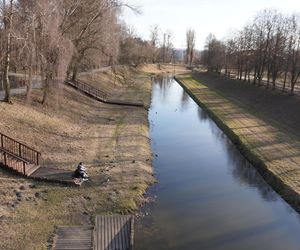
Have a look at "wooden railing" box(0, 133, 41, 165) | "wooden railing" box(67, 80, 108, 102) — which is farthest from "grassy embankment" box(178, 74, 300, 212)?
"wooden railing" box(0, 133, 41, 165)

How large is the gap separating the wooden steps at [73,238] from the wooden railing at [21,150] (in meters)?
6.16

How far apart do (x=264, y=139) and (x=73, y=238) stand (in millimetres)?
20258

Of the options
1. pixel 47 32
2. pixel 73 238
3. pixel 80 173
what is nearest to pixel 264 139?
pixel 80 173

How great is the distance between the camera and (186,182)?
22.4 metres

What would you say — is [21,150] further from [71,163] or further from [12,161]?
[71,163]

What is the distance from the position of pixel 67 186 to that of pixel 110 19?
24.5 meters

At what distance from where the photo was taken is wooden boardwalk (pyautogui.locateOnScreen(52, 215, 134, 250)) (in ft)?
45.6

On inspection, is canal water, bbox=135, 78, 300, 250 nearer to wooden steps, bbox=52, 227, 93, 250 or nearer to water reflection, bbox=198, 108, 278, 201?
water reflection, bbox=198, 108, 278, 201

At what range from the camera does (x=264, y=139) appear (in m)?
31.0

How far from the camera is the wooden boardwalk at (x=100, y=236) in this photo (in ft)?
45.6

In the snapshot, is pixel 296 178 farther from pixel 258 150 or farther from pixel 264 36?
pixel 264 36

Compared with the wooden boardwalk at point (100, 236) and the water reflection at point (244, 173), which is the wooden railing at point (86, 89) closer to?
the water reflection at point (244, 173)

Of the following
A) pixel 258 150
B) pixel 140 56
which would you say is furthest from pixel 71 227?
pixel 140 56

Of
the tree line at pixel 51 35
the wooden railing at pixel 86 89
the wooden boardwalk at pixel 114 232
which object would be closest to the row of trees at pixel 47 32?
the tree line at pixel 51 35
